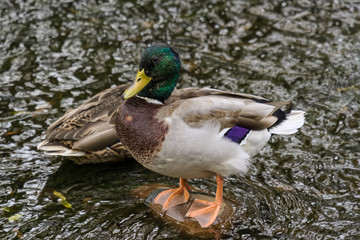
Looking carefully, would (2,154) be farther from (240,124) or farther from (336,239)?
(336,239)

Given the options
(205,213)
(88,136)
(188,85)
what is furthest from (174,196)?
(188,85)

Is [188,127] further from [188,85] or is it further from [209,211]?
[188,85]

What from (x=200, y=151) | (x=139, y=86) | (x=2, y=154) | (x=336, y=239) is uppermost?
(x=139, y=86)

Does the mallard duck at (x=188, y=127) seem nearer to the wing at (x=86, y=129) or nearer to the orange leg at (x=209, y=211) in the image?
the orange leg at (x=209, y=211)

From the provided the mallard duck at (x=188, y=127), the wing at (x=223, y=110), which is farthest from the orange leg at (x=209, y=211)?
the wing at (x=223, y=110)

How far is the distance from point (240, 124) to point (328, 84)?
2472mm

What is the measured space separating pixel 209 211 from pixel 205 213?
0.12 ft

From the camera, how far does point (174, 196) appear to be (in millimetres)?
4871

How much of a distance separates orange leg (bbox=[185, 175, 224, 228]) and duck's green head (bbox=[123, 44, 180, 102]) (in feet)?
2.66

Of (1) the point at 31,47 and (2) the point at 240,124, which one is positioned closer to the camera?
(2) the point at 240,124

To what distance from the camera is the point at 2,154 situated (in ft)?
18.1

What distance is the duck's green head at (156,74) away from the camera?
4359mm

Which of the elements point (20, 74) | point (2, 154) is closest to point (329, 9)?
point (20, 74)

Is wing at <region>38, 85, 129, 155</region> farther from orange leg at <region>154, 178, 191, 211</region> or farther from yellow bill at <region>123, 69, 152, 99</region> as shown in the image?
yellow bill at <region>123, 69, 152, 99</region>
